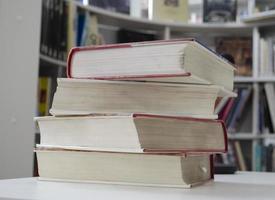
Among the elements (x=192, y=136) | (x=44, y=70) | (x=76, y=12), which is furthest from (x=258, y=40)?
(x=192, y=136)

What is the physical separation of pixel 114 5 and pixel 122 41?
25cm

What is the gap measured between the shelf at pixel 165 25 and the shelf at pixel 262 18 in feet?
0.19

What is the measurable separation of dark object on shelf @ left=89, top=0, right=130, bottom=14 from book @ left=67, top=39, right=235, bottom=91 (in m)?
2.09

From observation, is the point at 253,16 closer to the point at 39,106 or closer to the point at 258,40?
the point at 258,40

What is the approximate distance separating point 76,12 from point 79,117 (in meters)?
1.85

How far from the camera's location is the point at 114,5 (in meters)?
2.72

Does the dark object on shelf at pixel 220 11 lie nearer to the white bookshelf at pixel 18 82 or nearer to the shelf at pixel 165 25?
the shelf at pixel 165 25

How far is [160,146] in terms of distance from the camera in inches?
21.1

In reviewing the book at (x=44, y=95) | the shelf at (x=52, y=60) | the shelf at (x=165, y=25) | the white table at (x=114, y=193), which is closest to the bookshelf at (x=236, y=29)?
the shelf at (x=165, y=25)

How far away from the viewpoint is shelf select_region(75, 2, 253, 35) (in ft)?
8.84

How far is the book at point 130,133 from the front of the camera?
519mm

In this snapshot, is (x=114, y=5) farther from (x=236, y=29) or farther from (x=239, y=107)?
(x=239, y=107)

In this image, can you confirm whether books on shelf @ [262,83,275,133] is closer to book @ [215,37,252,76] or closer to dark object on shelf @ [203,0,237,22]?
book @ [215,37,252,76]

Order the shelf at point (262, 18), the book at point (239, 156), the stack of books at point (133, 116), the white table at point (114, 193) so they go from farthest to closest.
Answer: the book at point (239, 156) < the shelf at point (262, 18) < the stack of books at point (133, 116) < the white table at point (114, 193)
